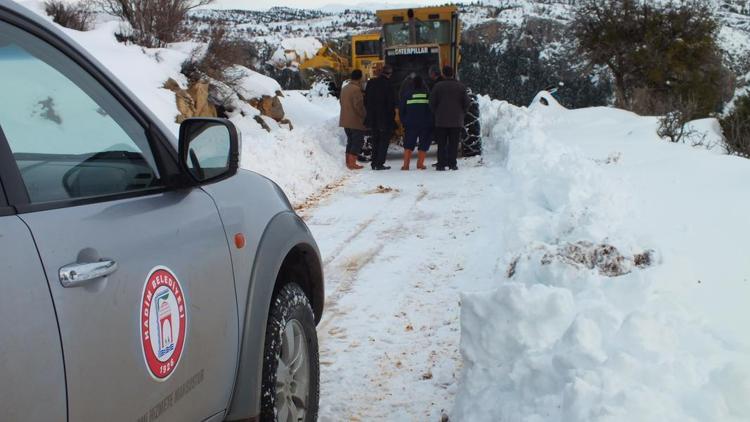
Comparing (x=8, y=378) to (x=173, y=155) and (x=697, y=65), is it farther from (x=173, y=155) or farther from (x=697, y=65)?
(x=697, y=65)

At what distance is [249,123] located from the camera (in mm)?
12828

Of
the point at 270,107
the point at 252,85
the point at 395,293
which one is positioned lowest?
the point at 395,293

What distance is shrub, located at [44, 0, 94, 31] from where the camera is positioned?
502 inches

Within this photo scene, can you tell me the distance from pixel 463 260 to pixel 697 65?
86.1 ft

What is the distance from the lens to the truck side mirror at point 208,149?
7.19 feet

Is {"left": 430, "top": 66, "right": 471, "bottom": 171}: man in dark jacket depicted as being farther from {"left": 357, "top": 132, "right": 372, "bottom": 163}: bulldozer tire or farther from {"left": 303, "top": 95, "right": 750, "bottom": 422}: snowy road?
{"left": 303, "top": 95, "right": 750, "bottom": 422}: snowy road

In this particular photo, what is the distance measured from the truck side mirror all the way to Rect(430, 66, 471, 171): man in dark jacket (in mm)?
9725

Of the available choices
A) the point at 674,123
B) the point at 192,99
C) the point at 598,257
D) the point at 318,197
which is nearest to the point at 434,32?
the point at 674,123

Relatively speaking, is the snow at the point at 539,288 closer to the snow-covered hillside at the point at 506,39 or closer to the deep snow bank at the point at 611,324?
the deep snow bank at the point at 611,324

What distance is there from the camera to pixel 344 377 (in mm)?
3959

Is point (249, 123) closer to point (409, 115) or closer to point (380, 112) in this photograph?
point (380, 112)

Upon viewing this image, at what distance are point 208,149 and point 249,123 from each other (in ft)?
34.9

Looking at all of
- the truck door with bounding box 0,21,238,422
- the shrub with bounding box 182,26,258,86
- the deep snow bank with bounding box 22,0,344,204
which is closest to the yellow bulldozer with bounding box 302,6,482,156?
the deep snow bank with bounding box 22,0,344,204

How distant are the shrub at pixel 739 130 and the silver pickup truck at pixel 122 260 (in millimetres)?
13196
